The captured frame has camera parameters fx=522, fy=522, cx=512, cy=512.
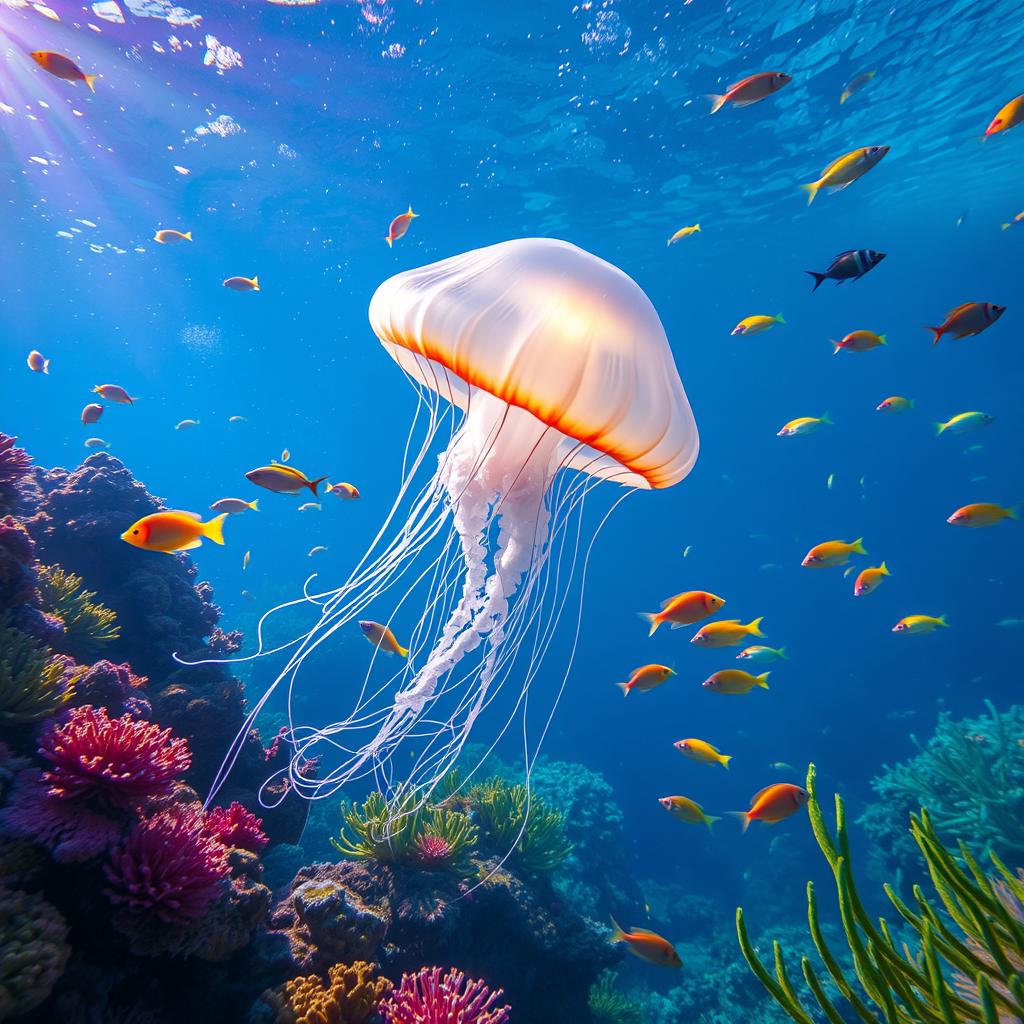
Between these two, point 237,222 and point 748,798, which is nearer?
point 748,798

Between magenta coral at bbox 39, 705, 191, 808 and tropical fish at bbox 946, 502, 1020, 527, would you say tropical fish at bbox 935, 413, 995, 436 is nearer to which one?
tropical fish at bbox 946, 502, 1020, 527

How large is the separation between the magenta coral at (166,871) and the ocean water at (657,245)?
2.14 metres

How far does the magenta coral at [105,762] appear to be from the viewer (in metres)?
2.10

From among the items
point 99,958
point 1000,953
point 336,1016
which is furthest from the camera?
point 336,1016

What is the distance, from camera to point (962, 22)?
32.9 feet

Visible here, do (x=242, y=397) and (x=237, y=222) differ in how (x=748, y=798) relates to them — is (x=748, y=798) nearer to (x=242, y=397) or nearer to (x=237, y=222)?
(x=237, y=222)

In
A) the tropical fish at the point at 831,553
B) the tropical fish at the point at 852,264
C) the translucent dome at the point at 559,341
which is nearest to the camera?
the translucent dome at the point at 559,341

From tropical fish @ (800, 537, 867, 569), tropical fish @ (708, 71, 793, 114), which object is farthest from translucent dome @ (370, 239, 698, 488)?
tropical fish @ (800, 537, 867, 569)

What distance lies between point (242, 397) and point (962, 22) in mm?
64840

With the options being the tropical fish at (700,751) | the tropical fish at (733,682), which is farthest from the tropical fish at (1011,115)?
the tropical fish at (700,751)

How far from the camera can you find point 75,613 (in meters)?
3.77

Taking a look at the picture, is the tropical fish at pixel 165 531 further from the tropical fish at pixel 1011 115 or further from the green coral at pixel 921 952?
the tropical fish at pixel 1011 115

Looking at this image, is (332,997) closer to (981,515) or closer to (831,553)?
(831,553)

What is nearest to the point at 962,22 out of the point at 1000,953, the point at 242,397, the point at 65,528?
the point at 1000,953
